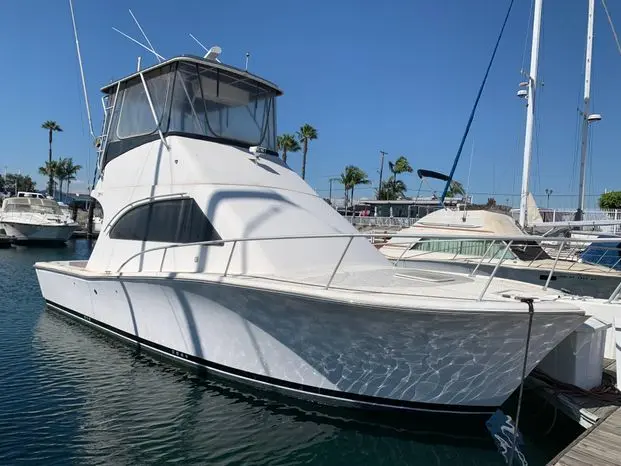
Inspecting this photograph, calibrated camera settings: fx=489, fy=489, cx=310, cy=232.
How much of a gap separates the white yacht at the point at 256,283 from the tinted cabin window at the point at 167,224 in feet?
0.08

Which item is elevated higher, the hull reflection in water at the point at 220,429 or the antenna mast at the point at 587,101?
the antenna mast at the point at 587,101

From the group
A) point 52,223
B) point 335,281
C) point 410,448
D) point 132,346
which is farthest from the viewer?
point 52,223

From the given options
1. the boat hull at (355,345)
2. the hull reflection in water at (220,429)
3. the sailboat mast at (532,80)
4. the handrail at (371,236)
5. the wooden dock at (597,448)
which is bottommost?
the hull reflection in water at (220,429)

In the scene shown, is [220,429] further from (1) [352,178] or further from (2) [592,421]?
(1) [352,178]

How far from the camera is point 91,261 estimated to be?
9117mm

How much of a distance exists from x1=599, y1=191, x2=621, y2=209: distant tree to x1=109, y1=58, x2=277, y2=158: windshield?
36.1 metres

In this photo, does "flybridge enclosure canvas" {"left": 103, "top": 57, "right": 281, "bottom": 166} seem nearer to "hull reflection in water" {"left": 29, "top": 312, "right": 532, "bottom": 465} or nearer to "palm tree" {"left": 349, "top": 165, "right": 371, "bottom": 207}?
"hull reflection in water" {"left": 29, "top": 312, "right": 532, "bottom": 465}

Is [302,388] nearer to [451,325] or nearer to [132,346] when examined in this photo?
[451,325]

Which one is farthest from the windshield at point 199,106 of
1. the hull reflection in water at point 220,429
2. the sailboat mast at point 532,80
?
the sailboat mast at point 532,80

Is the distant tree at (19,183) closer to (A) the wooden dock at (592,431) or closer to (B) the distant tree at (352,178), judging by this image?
(B) the distant tree at (352,178)

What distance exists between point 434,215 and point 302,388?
34.2 feet

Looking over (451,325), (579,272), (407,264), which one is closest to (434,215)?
(407,264)

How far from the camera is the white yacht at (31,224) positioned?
3127 cm

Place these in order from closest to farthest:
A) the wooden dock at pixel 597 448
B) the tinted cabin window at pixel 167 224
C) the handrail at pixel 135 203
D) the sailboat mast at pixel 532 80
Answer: the wooden dock at pixel 597 448 → the tinted cabin window at pixel 167 224 → the handrail at pixel 135 203 → the sailboat mast at pixel 532 80
